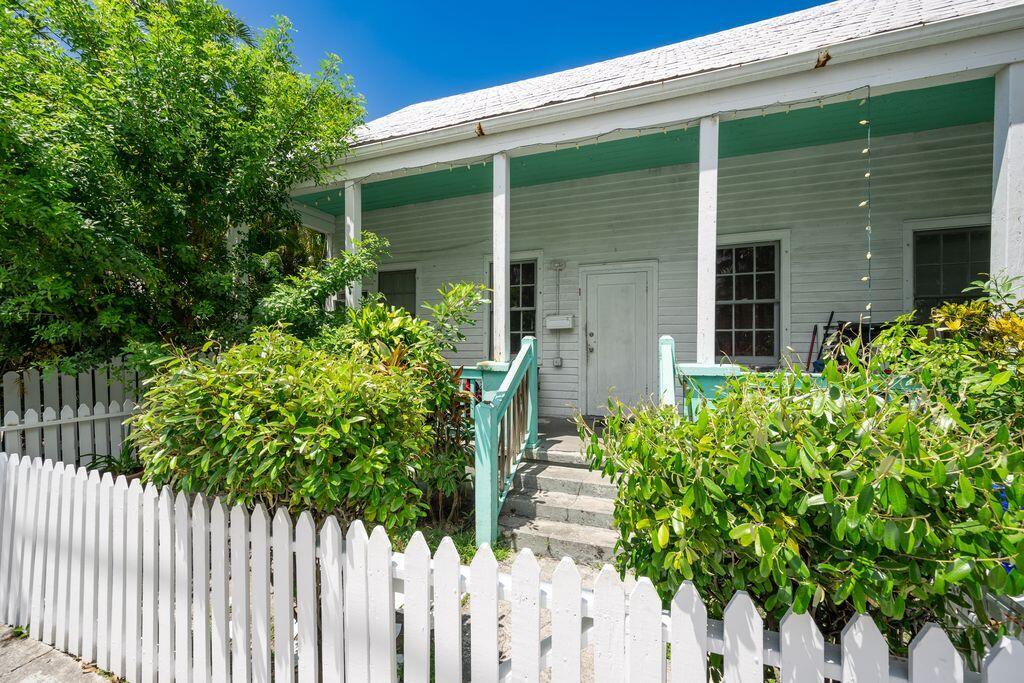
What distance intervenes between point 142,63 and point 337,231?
3.98 m

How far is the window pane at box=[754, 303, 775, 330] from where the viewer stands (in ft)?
19.0

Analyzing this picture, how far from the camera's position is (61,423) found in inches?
164

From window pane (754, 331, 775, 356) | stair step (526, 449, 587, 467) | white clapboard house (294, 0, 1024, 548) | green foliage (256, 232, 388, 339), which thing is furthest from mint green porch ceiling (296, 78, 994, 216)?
stair step (526, 449, 587, 467)

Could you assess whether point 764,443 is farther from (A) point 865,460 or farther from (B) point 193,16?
(B) point 193,16

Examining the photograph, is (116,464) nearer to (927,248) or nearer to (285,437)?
(285,437)

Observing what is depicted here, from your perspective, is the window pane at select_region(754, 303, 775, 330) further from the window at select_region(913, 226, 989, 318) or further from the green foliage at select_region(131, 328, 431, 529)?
the green foliage at select_region(131, 328, 431, 529)

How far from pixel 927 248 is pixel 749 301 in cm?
179

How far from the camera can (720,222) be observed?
19.4ft

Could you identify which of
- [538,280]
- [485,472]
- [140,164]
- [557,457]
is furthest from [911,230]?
[140,164]

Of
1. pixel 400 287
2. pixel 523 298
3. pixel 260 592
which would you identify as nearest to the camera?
pixel 260 592

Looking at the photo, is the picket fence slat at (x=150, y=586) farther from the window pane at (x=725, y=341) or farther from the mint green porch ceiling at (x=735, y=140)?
the window pane at (x=725, y=341)

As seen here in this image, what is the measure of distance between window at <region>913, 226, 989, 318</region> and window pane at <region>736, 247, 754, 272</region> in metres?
1.57

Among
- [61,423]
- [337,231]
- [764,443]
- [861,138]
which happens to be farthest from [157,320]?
[861,138]

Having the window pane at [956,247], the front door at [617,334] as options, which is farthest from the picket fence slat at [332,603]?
the window pane at [956,247]
